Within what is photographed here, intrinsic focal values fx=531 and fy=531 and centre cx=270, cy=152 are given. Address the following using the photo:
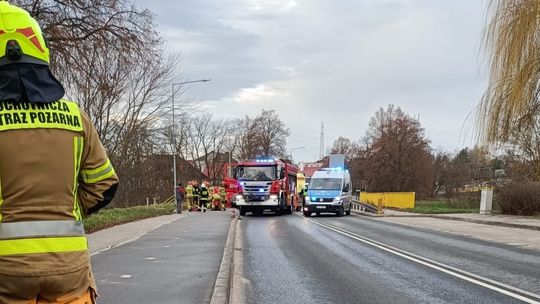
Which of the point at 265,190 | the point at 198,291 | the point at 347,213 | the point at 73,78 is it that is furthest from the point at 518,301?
the point at 347,213

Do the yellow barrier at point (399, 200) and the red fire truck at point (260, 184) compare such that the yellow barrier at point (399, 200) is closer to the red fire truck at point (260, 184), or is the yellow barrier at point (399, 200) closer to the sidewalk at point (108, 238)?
the red fire truck at point (260, 184)

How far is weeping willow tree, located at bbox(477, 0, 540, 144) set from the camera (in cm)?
1207

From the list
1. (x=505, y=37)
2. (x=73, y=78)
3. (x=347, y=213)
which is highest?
(x=505, y=37)

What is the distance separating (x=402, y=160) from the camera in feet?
236

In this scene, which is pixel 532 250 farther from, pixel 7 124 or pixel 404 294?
pixel 7 124

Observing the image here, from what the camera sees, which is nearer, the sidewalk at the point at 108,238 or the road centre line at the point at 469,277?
the road centre line at the point at 469,277

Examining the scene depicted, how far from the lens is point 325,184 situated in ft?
100

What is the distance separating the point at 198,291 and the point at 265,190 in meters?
22.1

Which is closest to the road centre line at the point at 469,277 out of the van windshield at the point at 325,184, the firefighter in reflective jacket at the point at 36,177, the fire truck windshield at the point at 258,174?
the firefighter in reflective jacket at the point at 36,177

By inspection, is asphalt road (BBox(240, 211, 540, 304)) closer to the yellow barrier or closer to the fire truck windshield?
the fire truck windshield

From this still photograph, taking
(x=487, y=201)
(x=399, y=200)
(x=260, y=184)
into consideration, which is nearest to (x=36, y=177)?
(x=260, y=184)

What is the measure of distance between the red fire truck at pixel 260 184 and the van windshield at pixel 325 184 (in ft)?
5.64

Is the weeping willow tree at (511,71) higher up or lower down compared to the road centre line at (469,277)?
higher up

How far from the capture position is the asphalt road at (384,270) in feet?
26.0
